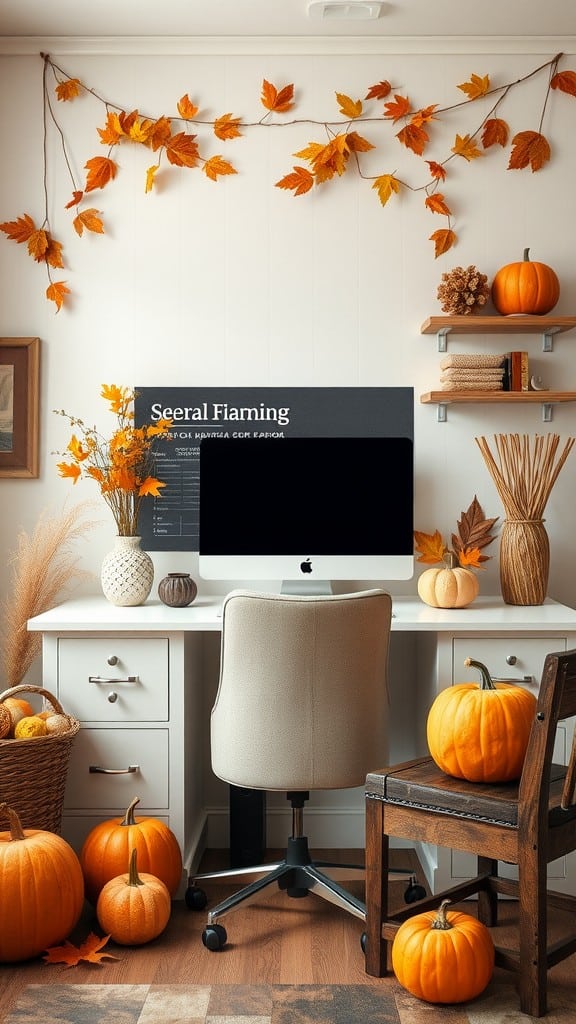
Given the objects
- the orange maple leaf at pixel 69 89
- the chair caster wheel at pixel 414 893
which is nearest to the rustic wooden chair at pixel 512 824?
the chair caster wheel at pixel 414 893

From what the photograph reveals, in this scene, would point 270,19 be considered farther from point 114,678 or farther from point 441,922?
point 441,922

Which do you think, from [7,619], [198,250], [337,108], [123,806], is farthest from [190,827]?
[337,108]

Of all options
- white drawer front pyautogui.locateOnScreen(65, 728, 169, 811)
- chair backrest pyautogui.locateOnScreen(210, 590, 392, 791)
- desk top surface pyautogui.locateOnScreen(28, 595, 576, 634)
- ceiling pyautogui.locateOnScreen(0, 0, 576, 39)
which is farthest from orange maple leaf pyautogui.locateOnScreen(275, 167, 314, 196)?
white drawer front pyautogui.locateOnScreen(65, 728, 169, 811)

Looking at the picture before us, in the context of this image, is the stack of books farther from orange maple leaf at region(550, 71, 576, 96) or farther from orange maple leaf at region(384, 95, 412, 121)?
orange maple leaf at region(550, 71, 576, 96)

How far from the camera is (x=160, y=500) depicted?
11.0 ft

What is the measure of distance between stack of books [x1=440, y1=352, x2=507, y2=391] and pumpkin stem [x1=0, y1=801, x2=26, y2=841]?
1.78 meters

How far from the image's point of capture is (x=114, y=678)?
2814 millimetres

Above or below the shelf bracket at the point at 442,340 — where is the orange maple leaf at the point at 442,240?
above

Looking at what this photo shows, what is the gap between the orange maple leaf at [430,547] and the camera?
3.27 m

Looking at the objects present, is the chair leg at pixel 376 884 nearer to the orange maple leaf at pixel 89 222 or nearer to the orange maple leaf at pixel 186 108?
the orange maple leaf at pixel 89 222

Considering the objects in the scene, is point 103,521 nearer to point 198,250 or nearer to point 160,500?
point 160,500

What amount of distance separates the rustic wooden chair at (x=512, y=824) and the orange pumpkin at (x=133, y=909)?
A: 0.52m

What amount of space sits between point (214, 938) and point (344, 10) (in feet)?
8.85

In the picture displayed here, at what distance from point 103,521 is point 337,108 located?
1.58m
